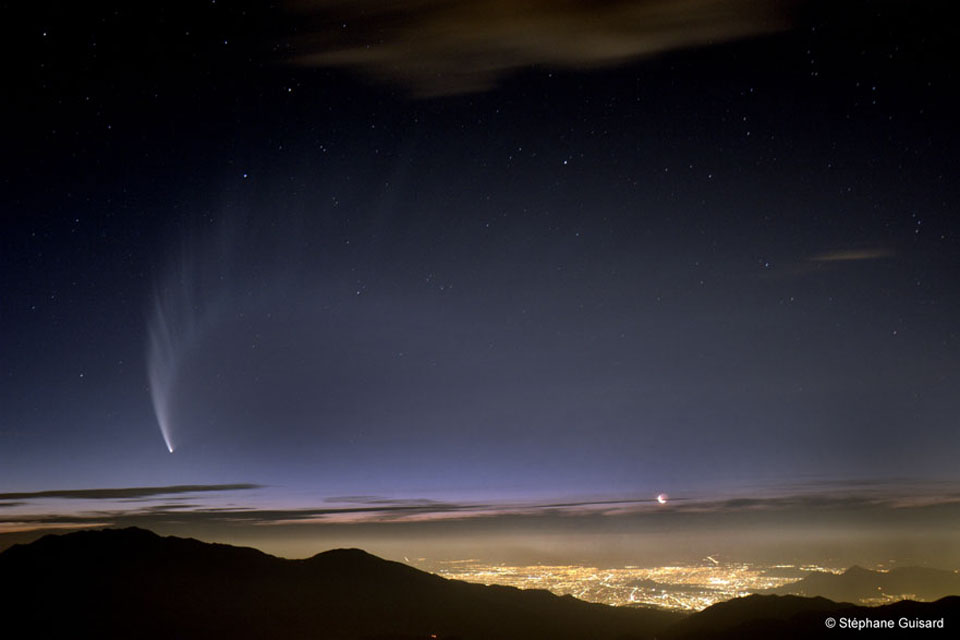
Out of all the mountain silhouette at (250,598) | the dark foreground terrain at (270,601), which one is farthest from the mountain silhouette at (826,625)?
the mountain silhouette at (250,598)

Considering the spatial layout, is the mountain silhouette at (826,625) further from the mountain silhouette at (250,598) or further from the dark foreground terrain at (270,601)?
the mountain silhouette at (250,598)

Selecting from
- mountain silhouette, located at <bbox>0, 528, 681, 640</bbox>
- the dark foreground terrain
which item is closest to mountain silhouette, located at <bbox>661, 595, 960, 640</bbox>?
the dark foreground terrain

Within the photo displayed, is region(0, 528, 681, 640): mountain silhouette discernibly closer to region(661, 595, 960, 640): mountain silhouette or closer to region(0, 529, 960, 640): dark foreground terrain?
region(0, 529, 960, 640): dark foreground terrain

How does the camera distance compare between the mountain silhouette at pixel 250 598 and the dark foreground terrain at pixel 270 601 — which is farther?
the mountain silhouette at pixel 250 598

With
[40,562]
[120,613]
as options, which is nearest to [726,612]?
[120,613]

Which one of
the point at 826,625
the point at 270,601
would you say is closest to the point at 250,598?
the point at 270,601

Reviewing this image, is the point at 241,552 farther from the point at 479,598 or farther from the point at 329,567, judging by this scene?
the point at 479,598
